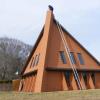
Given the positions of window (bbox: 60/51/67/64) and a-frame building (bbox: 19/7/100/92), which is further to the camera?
window (bbox: 60/51/67/64)

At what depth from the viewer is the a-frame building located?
40.0m

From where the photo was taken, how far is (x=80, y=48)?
45.3 metres

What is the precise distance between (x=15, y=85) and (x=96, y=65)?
17249 mm

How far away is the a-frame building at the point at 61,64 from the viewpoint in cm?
3997

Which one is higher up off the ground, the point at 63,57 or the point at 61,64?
the point at 63,57

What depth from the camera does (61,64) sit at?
137ft

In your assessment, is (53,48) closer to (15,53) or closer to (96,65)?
(96,65)

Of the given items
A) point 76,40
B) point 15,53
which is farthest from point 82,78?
point 15,53

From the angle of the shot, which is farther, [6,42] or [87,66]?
[6,42]

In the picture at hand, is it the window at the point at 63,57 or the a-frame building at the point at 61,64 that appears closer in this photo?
the a-frame building at the point at 61,64

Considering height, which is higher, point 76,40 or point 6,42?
point 6,42

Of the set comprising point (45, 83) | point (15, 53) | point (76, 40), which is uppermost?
point (15, 53)

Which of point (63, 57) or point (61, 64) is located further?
point (63, 57)

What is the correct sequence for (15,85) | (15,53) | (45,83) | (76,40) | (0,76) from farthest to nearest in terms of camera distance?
(15,53) → (0,76) → (15,85) → (76,40) → (45,83)
